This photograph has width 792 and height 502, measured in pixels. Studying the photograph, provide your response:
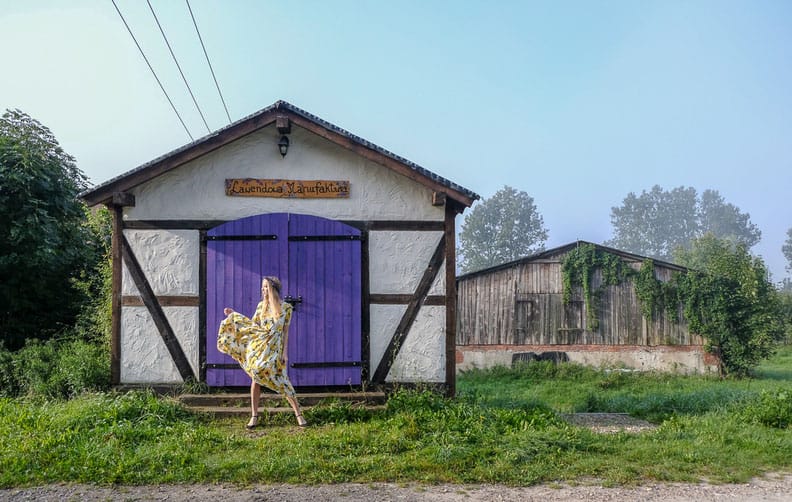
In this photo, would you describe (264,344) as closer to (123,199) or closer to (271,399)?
(271,399)

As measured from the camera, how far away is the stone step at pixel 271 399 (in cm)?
782

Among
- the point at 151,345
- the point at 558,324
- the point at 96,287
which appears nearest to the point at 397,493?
the point at 151,345

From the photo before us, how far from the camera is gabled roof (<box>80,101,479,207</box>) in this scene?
808 centimetres

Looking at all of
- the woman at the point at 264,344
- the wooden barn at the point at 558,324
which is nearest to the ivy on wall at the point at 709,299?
the wooden barn at the point at 558,324

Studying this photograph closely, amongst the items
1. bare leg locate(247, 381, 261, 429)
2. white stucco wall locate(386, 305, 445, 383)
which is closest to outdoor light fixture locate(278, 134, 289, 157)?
white stucco wall locate(386, 305, 445, 383)

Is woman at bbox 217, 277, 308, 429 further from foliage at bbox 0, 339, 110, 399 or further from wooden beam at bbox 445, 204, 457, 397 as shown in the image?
foliage at bbox 0, 339, 110, 399

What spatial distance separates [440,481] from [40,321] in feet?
30.0

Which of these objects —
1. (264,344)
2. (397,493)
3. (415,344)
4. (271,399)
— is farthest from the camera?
(415,344)

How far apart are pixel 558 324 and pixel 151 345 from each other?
40.5 ft

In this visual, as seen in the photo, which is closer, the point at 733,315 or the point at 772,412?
the point at 772,412

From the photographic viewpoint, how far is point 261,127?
8.25 metres

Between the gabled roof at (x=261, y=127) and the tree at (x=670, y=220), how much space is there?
76.6 m

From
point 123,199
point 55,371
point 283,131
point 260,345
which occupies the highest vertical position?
point 283,131

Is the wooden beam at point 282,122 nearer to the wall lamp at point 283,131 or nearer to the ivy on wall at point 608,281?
the wall lamp at point 283,131
